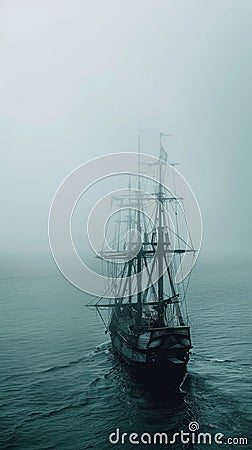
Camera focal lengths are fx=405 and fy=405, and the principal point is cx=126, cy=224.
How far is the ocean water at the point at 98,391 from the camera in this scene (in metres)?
43.2

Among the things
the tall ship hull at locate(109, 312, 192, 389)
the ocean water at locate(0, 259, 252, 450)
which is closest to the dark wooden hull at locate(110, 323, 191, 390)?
the tall ship hull at locate(109, 312, 192, 389)

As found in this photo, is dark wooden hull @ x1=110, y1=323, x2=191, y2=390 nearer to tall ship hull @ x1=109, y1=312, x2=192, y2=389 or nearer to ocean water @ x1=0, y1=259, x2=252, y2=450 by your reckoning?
tall ship hull @ x1=109, y1=312, x2=192, y2=389

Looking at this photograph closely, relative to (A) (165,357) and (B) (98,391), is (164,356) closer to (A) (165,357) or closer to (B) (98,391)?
(A) (165,357)

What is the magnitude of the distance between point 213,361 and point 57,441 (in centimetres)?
3404

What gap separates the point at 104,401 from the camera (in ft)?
170

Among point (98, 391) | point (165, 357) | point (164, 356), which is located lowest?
point (98, 391)

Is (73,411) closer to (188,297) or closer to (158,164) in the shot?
(158,164)

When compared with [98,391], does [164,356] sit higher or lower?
higher

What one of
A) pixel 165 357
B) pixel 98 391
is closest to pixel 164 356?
pixel 165 357

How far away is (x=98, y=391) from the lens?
55.2 metres

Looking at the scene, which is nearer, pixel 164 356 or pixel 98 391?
pixel 98 391

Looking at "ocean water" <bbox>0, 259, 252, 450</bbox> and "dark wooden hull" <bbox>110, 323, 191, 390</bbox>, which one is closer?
"ocean water" <bbox>0, 259, 252, 450</bbox>

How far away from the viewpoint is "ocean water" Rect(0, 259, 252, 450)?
43250 mm

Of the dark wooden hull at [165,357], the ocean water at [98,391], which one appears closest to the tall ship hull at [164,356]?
the dark wooden hull at [165,357]
